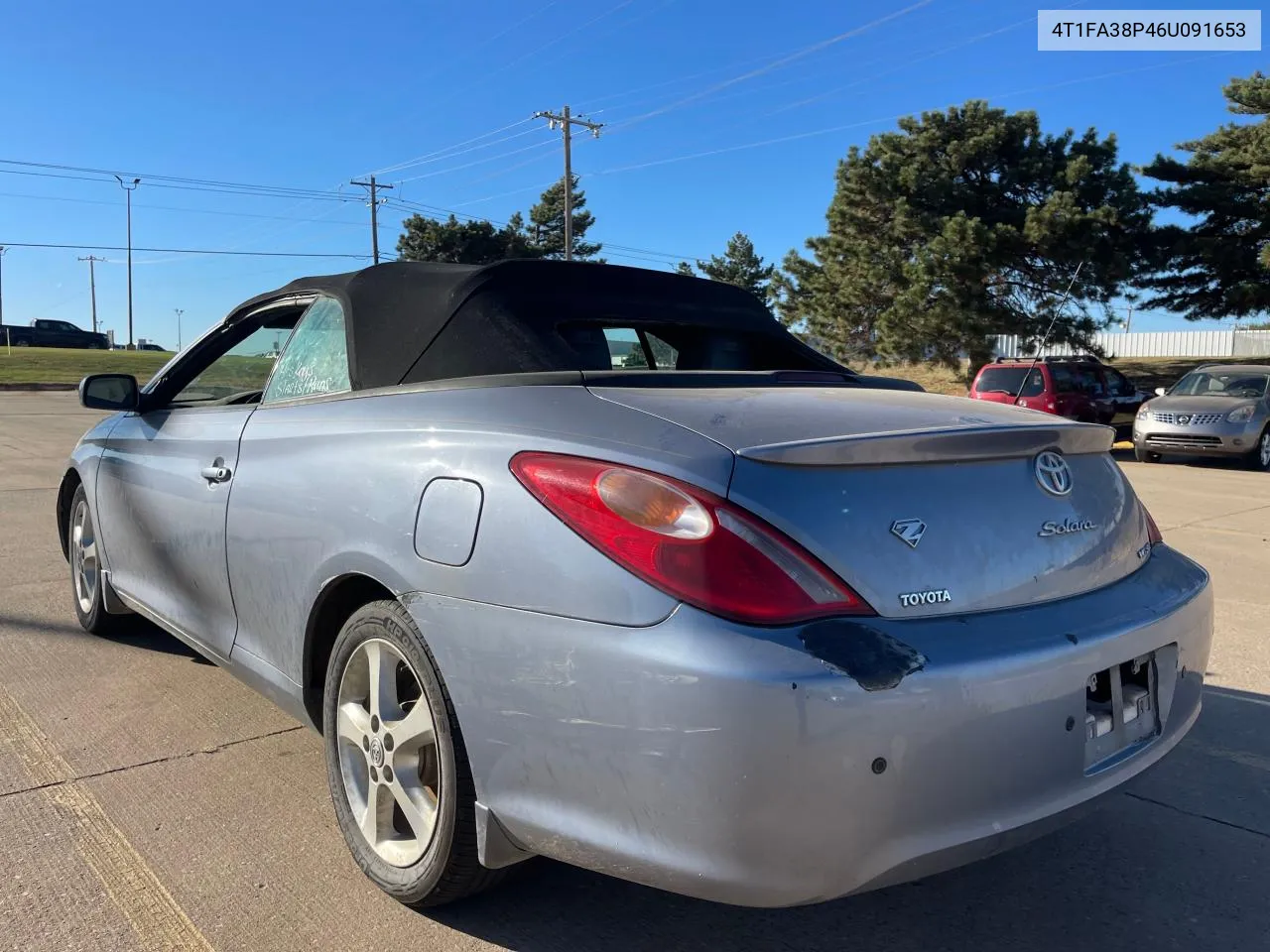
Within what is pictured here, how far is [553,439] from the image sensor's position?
2141 mm

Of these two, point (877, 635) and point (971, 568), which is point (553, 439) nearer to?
point (877, 635)

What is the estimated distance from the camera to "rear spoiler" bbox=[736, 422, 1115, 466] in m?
2.00

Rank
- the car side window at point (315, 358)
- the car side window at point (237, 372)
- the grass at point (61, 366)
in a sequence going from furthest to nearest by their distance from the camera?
the grass at point (61, 366) → the car side window at point (237, 372) → the car side window at point (315, 358)

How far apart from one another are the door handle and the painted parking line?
1.04 meters

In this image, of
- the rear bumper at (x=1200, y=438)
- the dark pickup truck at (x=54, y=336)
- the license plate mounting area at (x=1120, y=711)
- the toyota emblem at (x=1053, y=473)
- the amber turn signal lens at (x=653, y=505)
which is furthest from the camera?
the dark pickup truck at (x=54, y=336)

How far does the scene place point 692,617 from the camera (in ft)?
6.03

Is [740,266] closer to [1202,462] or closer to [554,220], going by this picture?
[554,220]

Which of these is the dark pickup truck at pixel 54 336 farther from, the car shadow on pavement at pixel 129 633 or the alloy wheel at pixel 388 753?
the alloy wheel at pixel 388 753

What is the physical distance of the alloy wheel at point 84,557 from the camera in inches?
181

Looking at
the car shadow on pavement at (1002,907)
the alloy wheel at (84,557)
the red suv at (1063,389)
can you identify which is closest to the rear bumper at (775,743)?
the car shadow on pavement at (1002,907)

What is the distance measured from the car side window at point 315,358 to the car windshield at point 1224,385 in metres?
14.8

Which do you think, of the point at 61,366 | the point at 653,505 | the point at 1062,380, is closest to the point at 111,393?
the point at 653,505

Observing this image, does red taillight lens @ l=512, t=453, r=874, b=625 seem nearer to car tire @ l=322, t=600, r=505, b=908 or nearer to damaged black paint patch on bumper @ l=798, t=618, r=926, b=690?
damaged black paint patch on bumper @ l=798, t=618, r=926, b=690

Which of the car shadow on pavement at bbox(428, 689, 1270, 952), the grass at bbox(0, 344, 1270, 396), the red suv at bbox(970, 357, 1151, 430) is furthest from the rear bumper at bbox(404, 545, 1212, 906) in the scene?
the red suv at bbox(970, 357, 1151, 430)
